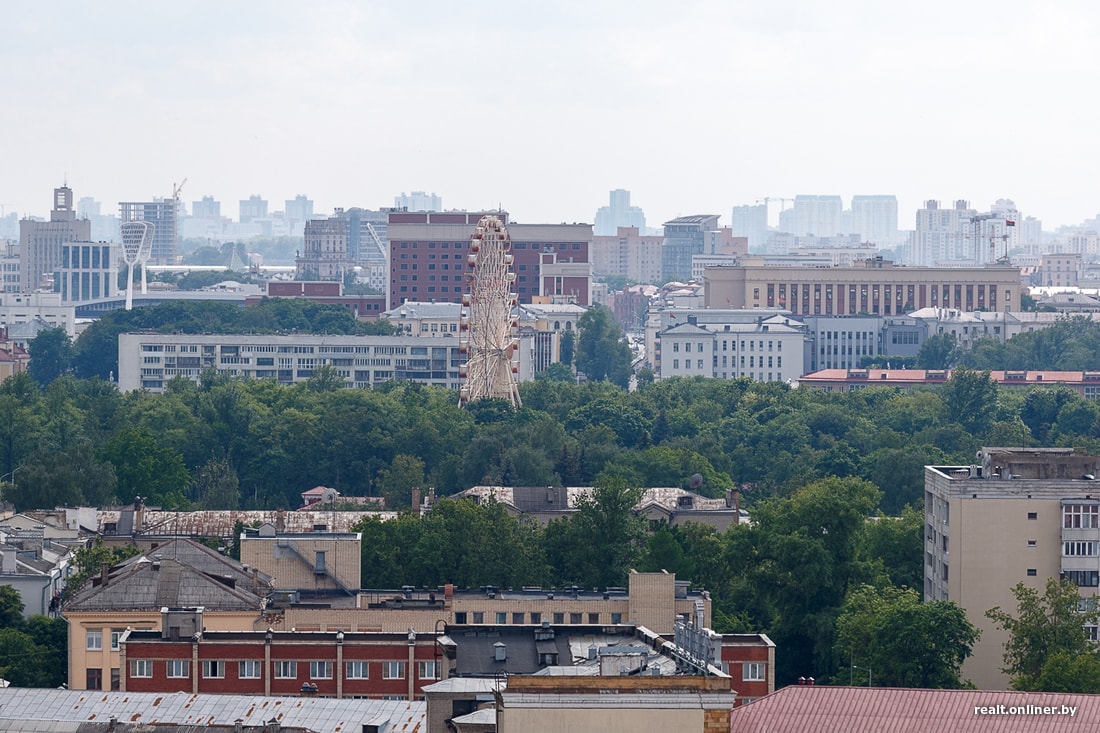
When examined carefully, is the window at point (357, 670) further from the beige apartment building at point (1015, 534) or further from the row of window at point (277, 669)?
the beige apartment building at point (1015, 534)

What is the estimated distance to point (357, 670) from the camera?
5831 cm

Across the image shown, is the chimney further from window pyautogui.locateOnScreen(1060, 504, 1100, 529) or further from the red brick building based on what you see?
window pyautogui.locateOnScreen(1060, 504, 1100, 529)

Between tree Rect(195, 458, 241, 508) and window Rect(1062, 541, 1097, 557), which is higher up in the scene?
window Rect(1062, 541, 1097, 557)

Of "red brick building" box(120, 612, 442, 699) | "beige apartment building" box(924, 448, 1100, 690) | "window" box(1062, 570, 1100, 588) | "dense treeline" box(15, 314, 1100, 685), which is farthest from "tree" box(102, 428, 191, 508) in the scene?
"red brick building" box(120, 612, 442, 699)

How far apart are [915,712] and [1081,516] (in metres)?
28.9

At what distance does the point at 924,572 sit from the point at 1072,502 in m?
6.82

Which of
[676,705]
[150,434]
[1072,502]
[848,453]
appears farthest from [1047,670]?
[150,434]

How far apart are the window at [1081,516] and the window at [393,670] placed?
66.7ft

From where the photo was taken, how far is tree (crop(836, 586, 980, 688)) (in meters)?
63.7

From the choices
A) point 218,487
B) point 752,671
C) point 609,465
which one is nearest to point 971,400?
point 609,465

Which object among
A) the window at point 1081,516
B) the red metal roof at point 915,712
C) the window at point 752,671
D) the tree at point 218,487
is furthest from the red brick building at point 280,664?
the tree at point 218,487

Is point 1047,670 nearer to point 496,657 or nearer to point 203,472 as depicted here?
point 496,657

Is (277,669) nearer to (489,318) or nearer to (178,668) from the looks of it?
(178,668)

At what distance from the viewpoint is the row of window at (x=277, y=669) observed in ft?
190
